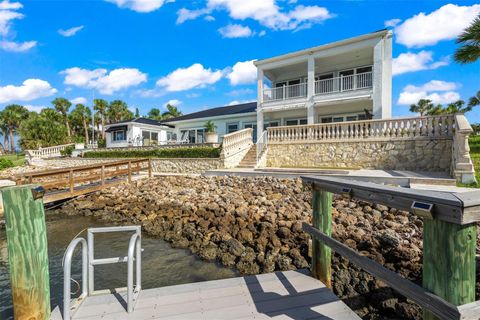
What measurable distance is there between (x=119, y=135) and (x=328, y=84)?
68.5 feet

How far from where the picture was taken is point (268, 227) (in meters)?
6.62

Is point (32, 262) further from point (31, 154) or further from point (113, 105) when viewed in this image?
point (113, 105)

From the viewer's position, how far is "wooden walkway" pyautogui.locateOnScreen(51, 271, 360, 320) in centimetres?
260

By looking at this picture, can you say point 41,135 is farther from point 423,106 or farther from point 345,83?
point 423,106

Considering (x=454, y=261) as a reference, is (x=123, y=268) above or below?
below

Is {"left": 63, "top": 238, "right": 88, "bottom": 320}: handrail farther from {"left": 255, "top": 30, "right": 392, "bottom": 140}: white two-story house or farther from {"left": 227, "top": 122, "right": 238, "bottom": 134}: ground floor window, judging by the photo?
{"left": 227, "top": 122, "right": 238, "bottom": 134}: ground floor window

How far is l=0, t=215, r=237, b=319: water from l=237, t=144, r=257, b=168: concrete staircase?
26.5 feet

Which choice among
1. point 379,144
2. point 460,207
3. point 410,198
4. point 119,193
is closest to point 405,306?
point 410,198

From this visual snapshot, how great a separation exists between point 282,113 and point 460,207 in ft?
57.8

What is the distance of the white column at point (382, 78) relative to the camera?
13883mm

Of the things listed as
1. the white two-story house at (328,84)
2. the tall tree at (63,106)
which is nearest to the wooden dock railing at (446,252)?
the white two-story house at (328,84)

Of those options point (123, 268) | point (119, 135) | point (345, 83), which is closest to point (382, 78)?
point (345, 83)

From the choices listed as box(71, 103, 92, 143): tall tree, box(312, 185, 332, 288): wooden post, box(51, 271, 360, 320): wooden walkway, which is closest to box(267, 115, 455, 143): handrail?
box(312, 185, 332, 288): wooden post

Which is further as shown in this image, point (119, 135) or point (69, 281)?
point (119, 135)
